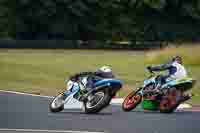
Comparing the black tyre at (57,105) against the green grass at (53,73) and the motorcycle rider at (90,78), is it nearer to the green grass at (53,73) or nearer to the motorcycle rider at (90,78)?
the motorcycle rider at (90,78)

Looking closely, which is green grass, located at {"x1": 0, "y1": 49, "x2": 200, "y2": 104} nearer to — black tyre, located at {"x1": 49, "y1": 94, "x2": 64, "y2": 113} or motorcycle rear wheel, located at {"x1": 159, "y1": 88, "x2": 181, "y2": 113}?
motorcycle rear wheel, located at {"x1": 159, "y1": 88, "x2": 181, "y2": 113}

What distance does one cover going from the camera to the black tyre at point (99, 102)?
56.4ft

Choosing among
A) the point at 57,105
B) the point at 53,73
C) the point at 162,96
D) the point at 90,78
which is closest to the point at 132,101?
the point at 162,96

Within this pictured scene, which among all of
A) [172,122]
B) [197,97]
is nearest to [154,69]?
[172,122]

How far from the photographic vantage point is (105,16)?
64875 millimetres

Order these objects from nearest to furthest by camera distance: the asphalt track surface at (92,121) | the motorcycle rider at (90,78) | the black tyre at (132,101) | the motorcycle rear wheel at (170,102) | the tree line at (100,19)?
the asphalt track surface at (92,121)
the motorcycle rider at (90,78)
the motorcycle rear wheel at (170,102)
the black tyre at (132,101)
the tree line at (100,19)

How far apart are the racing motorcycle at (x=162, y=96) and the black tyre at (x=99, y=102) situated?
44.0 inches

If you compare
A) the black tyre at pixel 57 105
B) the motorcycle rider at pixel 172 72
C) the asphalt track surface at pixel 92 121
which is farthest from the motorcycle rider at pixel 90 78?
the motorcycle rider at pixel 172 72

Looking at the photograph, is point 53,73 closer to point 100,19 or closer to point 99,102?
point 99,102

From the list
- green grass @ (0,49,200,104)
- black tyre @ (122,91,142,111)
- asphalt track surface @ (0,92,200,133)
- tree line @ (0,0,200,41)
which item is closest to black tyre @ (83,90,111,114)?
asphalt track surface @ (0,92,200,133)

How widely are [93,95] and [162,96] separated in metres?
1.86

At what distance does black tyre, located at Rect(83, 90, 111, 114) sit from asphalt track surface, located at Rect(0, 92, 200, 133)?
183mm

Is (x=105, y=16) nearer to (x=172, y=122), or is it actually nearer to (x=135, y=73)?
(x=135, y=73)

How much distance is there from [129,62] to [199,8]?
1154 inches
